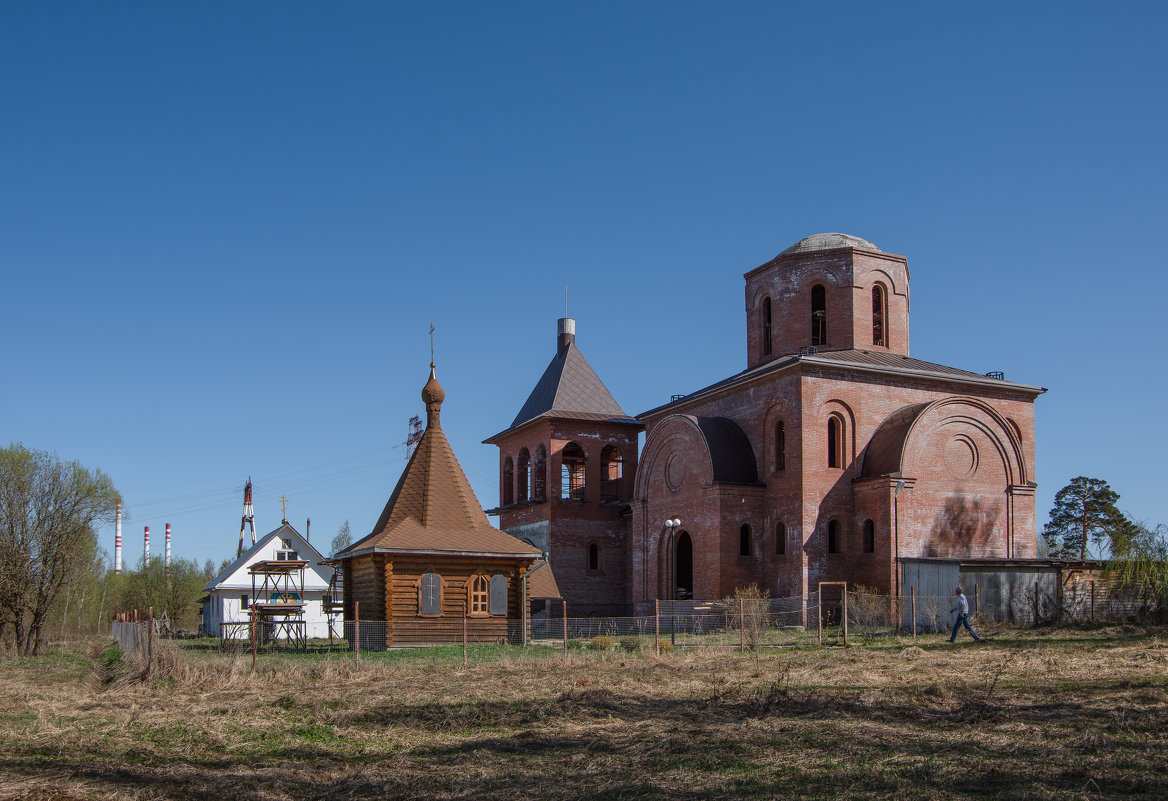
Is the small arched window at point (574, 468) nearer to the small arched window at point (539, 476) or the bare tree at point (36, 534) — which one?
the small arched window at point (539, 476)

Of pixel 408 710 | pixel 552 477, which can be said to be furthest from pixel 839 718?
pixel 552 477

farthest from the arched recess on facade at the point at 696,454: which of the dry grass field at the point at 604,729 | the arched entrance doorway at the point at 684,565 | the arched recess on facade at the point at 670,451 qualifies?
the dry grass field at the point at 604,729

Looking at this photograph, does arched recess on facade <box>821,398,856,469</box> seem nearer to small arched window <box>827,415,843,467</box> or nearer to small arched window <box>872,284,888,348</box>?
small arched window <box>827,415,843,467</box>

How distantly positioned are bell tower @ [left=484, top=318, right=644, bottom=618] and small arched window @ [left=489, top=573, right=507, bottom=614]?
1244 centimetres

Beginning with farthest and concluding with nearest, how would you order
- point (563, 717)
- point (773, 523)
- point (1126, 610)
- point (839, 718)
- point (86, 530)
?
point (86, 530), point (773, 523), point (1126, 610), point (563, 717), point (839, 718)

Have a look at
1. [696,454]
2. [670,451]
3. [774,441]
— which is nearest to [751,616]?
[774,441]

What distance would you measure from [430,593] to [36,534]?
14862 millimetres

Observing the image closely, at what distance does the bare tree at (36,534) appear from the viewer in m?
31.9

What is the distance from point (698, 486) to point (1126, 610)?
474 inches

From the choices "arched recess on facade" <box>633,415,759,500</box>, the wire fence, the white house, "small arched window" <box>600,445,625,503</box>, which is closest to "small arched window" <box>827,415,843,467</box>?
"arched recess on facade" <box>633,415,759,500</box>

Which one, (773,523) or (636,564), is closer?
(773,523)

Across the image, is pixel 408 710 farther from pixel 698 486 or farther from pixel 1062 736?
pixel 698 486

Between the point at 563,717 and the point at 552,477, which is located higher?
the point at 552,477

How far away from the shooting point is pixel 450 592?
83.9 ft
